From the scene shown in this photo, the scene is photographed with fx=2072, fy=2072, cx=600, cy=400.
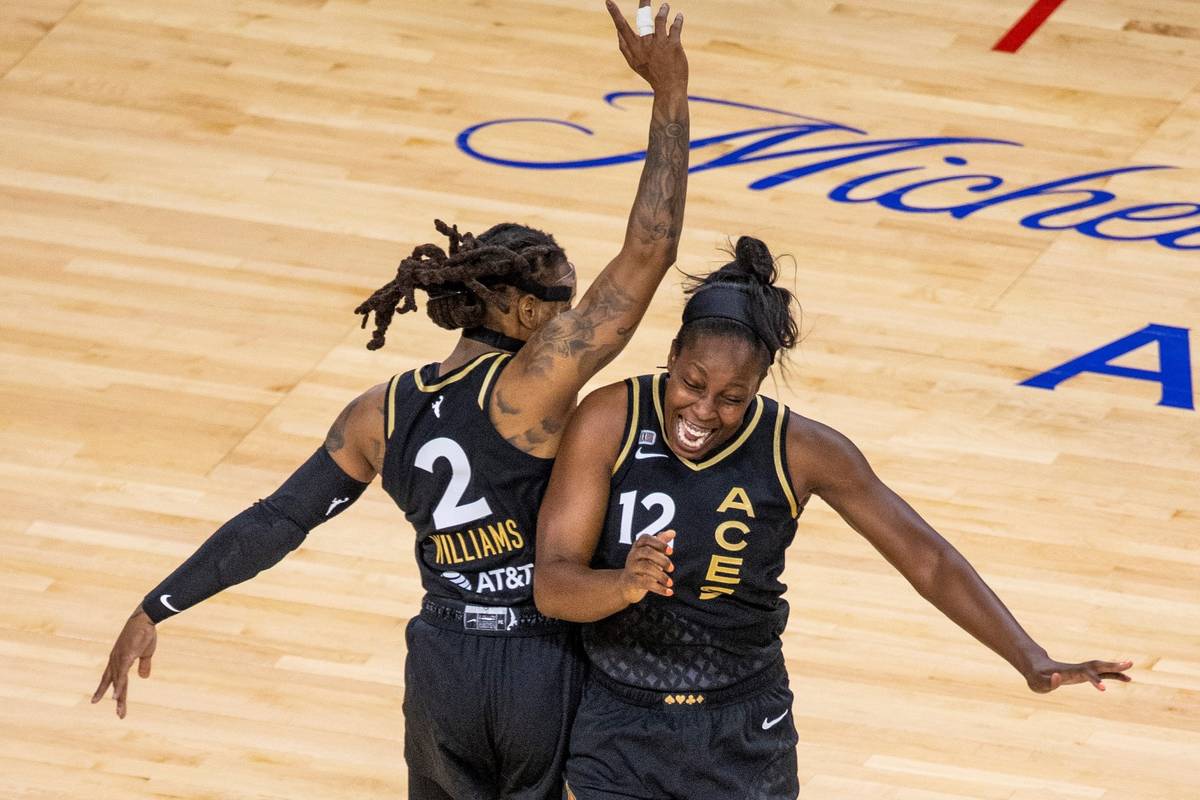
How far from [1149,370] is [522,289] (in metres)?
3.43

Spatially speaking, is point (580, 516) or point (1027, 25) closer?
point (580, 516)

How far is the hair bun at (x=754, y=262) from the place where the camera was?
10.9 feet

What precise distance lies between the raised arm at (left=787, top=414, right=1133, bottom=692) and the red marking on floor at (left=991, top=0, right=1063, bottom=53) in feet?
17.4

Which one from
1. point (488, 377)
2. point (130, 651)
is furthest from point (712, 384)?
point (130, 651)

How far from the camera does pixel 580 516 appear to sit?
329 centimetres

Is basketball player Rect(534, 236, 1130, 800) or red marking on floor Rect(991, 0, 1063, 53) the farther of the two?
red marking on floor Rect(991, 0, 1063, 53)

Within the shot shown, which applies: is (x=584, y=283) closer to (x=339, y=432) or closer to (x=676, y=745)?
(x=339, y=432)

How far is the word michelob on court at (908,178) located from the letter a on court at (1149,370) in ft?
2.03

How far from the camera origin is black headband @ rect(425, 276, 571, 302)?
346 cm

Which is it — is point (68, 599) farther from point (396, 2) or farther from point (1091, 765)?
point (396, 2)

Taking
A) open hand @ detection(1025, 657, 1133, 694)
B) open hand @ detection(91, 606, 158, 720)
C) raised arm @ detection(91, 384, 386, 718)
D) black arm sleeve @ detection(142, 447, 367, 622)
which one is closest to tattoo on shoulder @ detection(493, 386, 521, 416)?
raised arm @ detection(91, 384, 386, 718)

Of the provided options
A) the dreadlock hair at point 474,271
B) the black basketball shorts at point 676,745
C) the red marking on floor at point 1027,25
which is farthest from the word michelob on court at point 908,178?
the black basketball shorts at point 676,745

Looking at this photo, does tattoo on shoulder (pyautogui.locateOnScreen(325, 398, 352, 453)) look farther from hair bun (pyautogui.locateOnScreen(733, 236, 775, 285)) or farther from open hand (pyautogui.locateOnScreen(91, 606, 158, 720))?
hair bun (pyautogui.locateOnScreen(733, 236, 775, 285))

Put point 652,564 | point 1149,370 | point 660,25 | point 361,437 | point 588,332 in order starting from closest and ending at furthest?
point 652,564, point 660,25, point 588,332, point 361,437, point 1149,370
